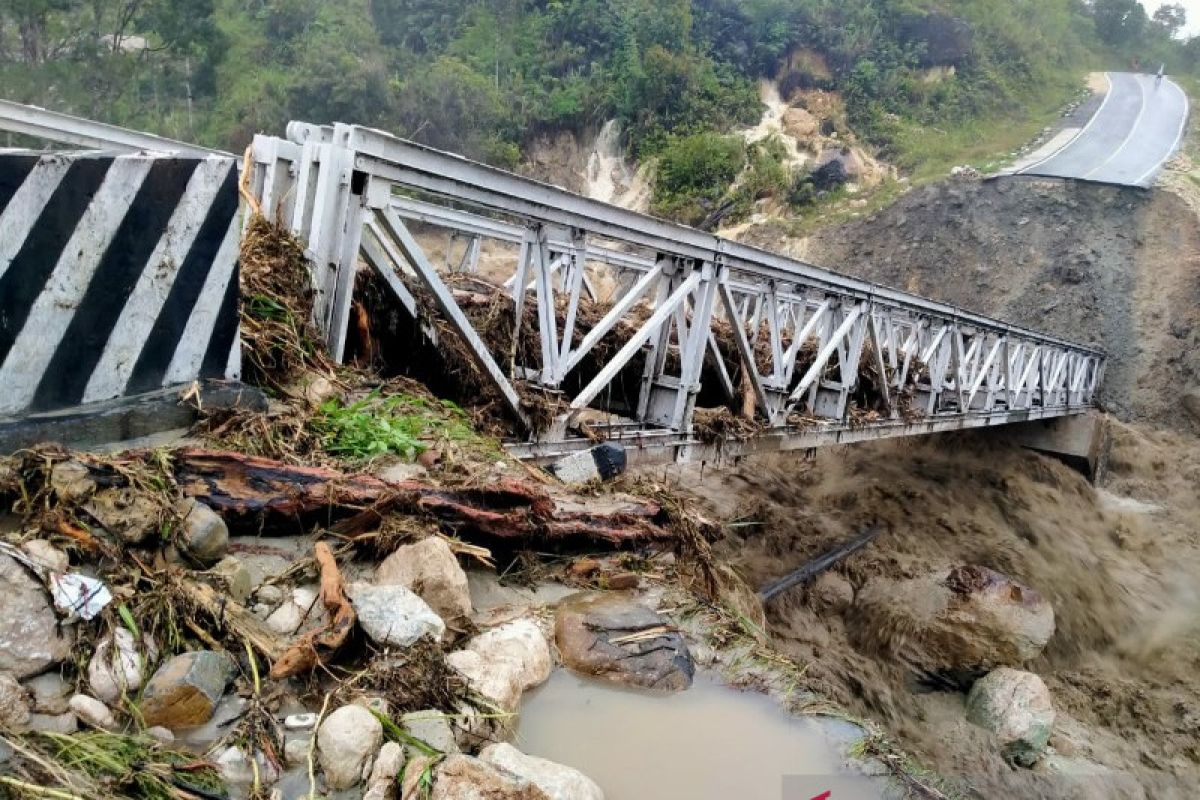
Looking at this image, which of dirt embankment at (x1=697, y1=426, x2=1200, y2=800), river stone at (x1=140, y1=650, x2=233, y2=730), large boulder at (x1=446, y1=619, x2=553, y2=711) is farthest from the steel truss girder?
river stone at (x1=140, y1=650, x2=233, y2=730)

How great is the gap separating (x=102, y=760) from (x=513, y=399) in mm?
3138

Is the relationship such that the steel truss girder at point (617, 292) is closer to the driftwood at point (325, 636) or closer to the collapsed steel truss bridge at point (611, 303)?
the collapsed steel truss bridge at point (611, 303)

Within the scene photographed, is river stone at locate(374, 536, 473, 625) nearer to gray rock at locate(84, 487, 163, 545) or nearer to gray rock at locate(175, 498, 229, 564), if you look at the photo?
gray rock at locate(175, 498, 229, 564)

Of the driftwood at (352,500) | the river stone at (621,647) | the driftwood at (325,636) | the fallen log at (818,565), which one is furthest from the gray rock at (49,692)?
the fallen log at (818,565)

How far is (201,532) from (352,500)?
0.57 m

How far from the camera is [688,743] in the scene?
248cm

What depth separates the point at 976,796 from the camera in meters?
5.25

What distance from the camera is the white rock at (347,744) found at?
1834mm

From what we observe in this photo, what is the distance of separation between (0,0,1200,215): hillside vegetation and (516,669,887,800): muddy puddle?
78.4 feet

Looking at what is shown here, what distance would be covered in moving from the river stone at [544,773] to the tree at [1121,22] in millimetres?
53474

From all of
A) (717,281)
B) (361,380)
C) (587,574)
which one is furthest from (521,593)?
(717,281)

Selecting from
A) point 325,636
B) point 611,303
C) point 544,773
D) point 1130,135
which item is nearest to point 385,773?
point 544,773

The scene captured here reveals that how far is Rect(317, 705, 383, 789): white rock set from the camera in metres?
1.83

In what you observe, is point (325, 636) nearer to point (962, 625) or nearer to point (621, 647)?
point (621, 647)
